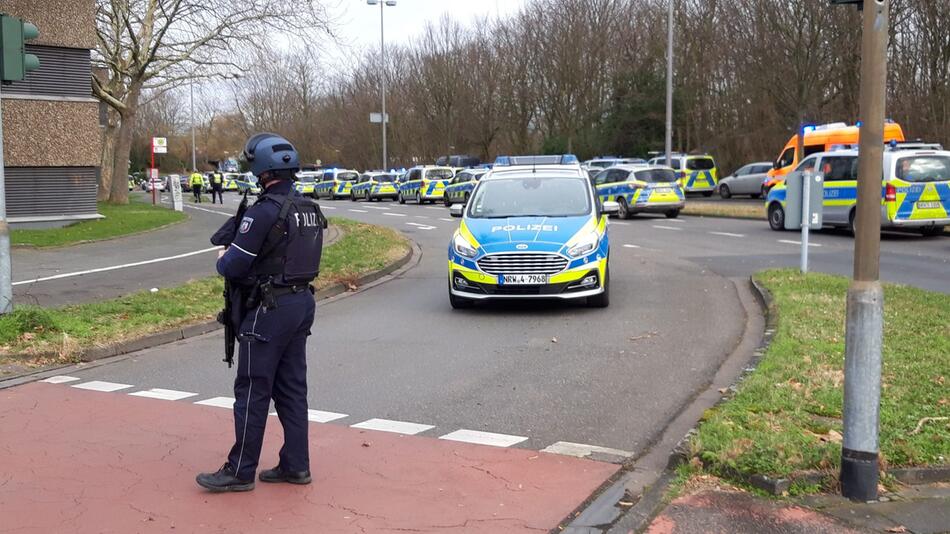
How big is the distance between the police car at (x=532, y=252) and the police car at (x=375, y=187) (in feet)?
122

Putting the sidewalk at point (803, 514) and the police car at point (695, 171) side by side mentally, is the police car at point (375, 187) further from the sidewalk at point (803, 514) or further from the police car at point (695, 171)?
the sidewalk at point (803, 514)

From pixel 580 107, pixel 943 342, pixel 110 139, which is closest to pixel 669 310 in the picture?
pixel 943 342

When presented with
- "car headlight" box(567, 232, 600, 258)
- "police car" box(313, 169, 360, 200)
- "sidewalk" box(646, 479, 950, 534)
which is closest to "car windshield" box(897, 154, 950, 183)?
"car headlight" box(567, 232, 600, 258)

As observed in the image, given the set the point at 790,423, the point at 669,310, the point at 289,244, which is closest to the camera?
the point at 289,244

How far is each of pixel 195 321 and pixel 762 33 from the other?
110ft

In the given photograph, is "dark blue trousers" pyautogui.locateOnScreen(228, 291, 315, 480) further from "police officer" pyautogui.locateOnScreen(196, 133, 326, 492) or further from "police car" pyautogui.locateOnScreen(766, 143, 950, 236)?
"police car" pyautogui.locateOnScreen(766, 143, 950, 236)

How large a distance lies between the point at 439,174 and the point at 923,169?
88.0 feet

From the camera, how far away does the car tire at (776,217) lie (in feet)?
74.4

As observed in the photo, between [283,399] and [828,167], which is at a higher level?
[828,167]

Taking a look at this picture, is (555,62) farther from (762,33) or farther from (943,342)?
(943,342)

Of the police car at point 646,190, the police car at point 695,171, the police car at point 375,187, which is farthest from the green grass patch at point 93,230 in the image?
the police car at point 695,171

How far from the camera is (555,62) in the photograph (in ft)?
182

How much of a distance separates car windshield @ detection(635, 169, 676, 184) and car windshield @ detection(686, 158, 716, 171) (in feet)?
46.7

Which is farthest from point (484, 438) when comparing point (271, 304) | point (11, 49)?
point (11, 49)
